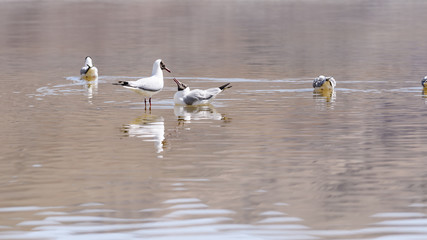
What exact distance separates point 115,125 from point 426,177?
8737 mm

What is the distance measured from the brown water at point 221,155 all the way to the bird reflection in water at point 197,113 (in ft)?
0.10

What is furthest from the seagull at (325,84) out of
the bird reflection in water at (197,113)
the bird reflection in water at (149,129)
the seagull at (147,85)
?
the bird reflection in water at (149,129)

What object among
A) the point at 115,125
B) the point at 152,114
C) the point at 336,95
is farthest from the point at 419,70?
the point at 115,125

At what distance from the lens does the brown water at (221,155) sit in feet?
39.7

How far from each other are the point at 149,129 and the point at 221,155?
13.8ft

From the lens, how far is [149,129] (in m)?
20.8

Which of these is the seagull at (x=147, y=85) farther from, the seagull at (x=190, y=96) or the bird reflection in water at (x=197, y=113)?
the bird reflection in water at (x=197, y=113)

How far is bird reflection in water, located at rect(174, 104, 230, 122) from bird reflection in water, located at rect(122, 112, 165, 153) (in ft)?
2.06

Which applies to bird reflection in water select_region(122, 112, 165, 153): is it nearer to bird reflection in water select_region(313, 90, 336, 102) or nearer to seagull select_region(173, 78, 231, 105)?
seagull select_region(173, 78, 231, 105)

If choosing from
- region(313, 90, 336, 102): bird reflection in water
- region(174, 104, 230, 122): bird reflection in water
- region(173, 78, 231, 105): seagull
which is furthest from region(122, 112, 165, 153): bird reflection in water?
region(313, 90, 336, 102): bird reflection in water

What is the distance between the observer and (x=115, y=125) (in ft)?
69.9

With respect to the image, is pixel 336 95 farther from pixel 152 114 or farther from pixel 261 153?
pixel 261 153

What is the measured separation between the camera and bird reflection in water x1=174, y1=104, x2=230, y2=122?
22547 mm

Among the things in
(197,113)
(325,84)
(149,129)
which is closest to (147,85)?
(197,113)
